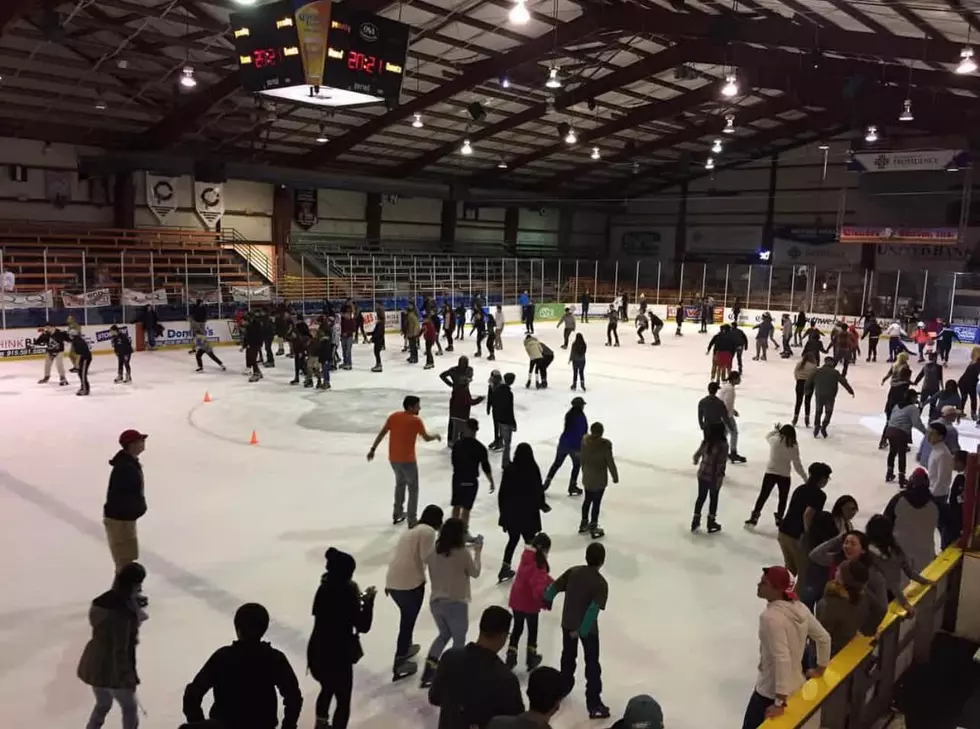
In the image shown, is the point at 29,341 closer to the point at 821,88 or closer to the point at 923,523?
the point at 923,523

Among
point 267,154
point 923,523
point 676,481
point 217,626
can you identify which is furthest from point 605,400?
point 267,154

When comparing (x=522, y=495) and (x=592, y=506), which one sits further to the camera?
(x=592, y=506)

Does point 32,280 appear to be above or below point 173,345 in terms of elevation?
above

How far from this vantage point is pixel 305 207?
111ft

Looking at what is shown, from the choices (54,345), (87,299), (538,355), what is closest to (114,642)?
(538,355)

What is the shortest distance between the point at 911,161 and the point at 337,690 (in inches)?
1254

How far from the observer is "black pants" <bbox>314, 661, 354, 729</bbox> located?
4.02 metres

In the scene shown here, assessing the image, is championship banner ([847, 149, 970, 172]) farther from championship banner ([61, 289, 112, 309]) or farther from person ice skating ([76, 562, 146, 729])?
person ice skating ([76, 562, 146, 729])

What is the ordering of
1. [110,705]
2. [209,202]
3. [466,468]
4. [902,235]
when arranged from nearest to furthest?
[110,705], [466,468], [209,202], [902,235]

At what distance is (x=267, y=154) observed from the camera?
30438 mm

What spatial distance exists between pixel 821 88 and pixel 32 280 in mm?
25416

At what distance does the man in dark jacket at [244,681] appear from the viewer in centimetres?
324

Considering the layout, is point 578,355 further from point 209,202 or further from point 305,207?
point 305,207

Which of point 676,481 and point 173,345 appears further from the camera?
point 173,345
